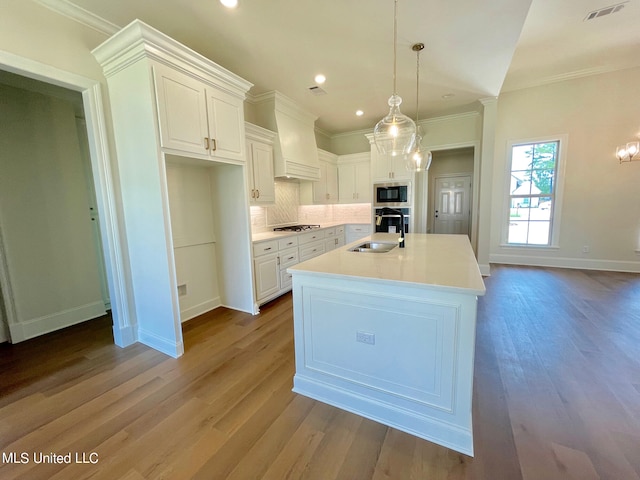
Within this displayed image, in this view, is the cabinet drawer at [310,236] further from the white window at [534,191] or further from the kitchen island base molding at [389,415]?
the white window at [534,191]

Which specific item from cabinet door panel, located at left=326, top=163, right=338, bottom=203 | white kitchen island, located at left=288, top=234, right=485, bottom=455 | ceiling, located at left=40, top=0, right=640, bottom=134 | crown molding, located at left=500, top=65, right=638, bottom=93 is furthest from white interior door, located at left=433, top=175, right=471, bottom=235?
white kitchen island, located at left=288, top=234, right=485, bottom=455

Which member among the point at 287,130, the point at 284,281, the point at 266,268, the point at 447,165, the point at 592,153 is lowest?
the point at 284,281

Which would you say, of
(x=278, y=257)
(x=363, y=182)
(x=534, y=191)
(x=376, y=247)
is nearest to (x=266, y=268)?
(x=278, y=257)

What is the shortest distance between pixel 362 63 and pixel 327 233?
8.56 feet

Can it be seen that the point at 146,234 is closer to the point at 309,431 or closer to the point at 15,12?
the point at 15,12

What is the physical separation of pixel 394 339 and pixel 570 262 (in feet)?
17.6

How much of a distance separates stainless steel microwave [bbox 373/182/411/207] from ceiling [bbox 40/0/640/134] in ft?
4.54

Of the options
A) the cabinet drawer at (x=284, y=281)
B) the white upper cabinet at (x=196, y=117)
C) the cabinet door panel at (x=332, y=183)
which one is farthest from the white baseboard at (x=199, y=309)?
the cabinet door panel at (x=332, y=183)

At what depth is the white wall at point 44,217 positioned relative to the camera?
2.56m

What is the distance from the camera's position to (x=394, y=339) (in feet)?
4.98

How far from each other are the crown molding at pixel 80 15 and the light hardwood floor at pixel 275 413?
2.80 m

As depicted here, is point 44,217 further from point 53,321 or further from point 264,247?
point 264,247

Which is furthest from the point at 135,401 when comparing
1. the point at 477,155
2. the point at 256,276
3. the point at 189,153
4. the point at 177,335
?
the point at 477,155

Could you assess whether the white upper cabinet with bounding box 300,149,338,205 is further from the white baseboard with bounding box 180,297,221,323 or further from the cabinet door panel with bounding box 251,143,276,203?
the white baseboard with bounding box 180,297,221,323
